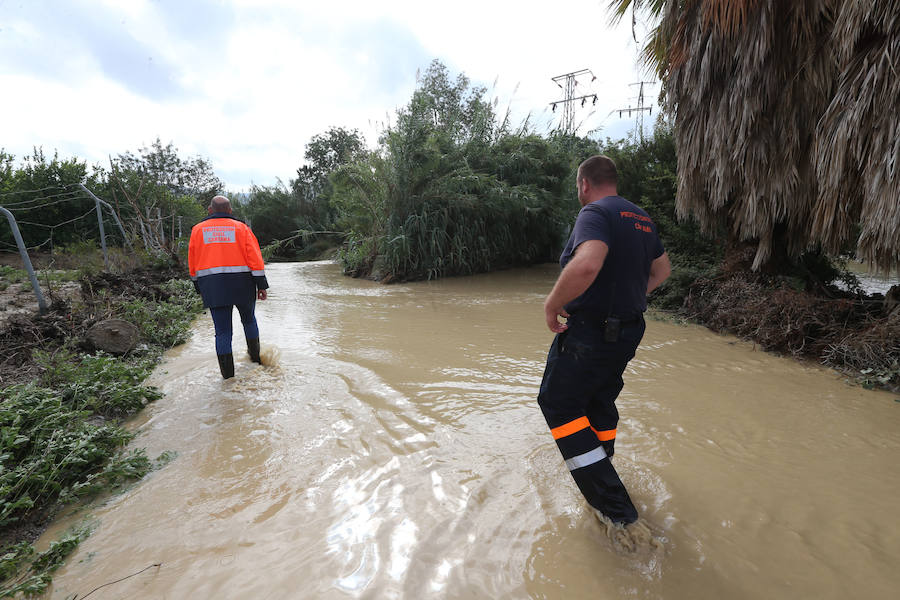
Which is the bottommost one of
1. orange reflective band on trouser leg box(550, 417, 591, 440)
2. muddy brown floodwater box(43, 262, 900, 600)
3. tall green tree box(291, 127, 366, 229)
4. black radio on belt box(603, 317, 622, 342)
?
muddy brown floodwater box(43, 262, 900, 600)

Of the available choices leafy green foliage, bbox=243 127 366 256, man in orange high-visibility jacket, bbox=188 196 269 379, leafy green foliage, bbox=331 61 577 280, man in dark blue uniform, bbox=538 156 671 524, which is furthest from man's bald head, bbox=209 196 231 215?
leafy green foliage, bbox=243 127 366 256

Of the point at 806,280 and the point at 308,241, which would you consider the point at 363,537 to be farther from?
the point at 308,241

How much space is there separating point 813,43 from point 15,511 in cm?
752

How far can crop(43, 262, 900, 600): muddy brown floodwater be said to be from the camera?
5.96 feet

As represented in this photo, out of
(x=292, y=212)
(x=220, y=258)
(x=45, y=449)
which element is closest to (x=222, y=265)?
(x=220, y=258)

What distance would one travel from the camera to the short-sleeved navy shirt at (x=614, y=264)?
79.0 inches

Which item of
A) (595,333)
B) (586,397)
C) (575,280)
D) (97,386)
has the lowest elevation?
(97,386)

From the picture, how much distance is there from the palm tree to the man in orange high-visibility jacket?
5686 mm

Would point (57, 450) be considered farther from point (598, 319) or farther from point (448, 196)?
point (448, 196)

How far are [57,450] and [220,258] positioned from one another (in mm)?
2131

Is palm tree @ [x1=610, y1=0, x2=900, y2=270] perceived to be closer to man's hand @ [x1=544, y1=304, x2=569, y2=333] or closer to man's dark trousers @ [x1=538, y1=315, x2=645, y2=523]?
man's dark trousers @ [x1=538, y1=315, x2=645, y2=523]

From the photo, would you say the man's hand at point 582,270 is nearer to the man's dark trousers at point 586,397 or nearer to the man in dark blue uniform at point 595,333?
the man in dark blue uniform at point 595,333

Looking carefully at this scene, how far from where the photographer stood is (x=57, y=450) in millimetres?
2627

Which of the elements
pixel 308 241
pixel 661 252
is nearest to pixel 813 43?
pixel 661 252
